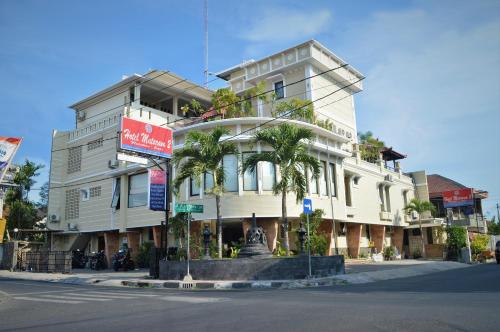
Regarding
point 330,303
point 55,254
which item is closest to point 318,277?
point 330,303

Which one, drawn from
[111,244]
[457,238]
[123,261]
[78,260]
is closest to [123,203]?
[111,244]

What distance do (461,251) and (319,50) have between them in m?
19.2

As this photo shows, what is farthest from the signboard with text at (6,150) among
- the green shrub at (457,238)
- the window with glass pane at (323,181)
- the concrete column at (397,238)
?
the concrete column at (397,238)

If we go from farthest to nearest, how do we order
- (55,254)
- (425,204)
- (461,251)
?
1. (425,204)
2. (461,251)
3. (55,254)

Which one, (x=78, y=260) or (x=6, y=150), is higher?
(x=6, y=150)

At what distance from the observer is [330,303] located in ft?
30.4

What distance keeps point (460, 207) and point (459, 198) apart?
8.79 m

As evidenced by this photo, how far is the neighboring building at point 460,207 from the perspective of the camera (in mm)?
44428

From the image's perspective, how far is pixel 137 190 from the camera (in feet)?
97.3

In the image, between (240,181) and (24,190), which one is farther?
(24,190)

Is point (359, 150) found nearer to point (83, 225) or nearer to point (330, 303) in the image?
point (83, 225)

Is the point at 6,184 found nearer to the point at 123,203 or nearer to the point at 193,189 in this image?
the point at 193,189

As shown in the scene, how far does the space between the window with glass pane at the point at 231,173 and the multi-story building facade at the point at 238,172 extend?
59mm

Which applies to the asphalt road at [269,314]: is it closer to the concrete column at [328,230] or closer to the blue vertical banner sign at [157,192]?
the blue vertical banner sign at [157,192]
